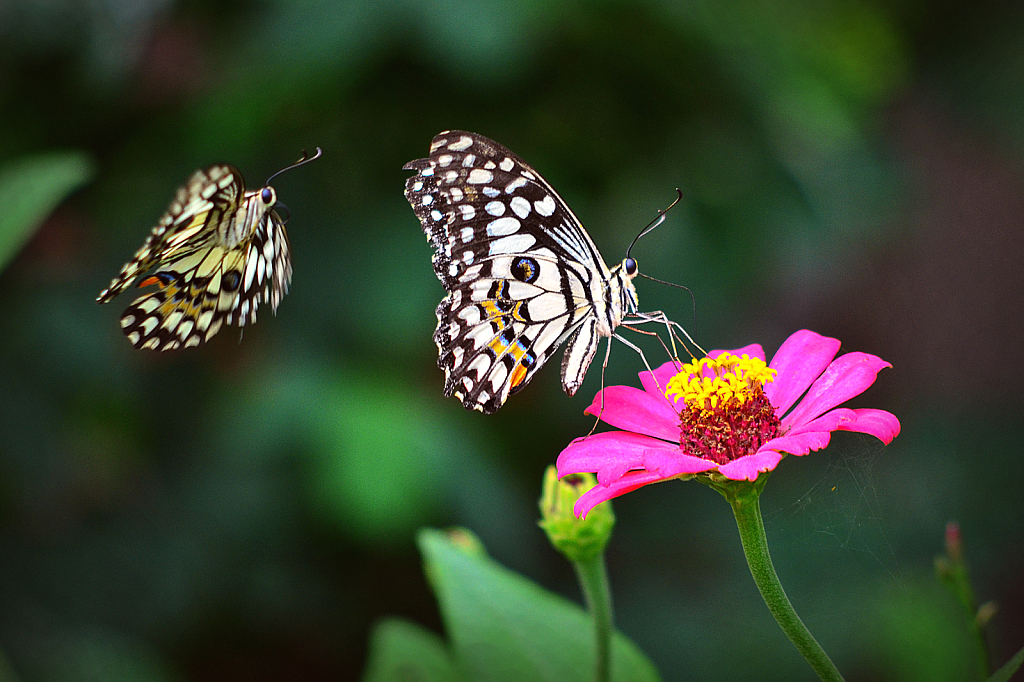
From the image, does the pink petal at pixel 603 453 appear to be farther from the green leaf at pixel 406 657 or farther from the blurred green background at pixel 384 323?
the blurred green background at pixel 384 323

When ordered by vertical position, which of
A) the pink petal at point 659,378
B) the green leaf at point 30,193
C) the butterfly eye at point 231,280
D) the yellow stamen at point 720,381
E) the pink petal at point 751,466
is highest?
the green leaf at point 30,193

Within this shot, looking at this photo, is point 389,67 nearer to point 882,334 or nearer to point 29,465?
point 29,465

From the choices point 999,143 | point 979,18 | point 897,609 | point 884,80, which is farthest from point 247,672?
point 979,18

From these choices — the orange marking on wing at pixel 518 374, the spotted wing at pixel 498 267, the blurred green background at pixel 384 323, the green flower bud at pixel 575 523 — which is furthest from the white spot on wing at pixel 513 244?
the blurred green background at pixel 384 323

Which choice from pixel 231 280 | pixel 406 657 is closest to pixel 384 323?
pixel 231 280

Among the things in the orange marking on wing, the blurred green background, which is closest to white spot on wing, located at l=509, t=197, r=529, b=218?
the orange marking on wing

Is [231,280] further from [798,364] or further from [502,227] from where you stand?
[798,364]

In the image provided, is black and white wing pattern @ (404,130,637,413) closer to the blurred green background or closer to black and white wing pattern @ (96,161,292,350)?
black and white wing pattern @ (96,161,292,350)
